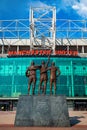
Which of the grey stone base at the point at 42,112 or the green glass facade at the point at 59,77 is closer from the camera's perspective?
the grey stone base at the point at 42,112

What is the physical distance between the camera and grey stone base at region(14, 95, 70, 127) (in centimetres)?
1962

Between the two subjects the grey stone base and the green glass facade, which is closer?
the grey stone base

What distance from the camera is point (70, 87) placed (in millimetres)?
63562

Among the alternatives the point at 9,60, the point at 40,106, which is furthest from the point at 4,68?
the point at 40,106

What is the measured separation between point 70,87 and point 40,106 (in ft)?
144

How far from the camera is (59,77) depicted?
210 ft

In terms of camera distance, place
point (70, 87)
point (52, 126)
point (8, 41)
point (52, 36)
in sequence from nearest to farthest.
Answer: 1. point (52, 126)
2. point (70, 87)
3. point (52, 36)
4. point (8, 41)

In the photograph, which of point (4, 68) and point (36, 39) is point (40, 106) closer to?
point (4, 68)

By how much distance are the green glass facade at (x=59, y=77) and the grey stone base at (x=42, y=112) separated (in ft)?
136

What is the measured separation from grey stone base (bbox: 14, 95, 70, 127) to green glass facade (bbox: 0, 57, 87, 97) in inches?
1631

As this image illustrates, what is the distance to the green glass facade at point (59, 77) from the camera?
6347cm

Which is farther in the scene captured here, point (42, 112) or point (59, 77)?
point (59, 77)

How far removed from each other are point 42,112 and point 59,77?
146 feet

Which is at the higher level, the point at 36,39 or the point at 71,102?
the point at 36,39
